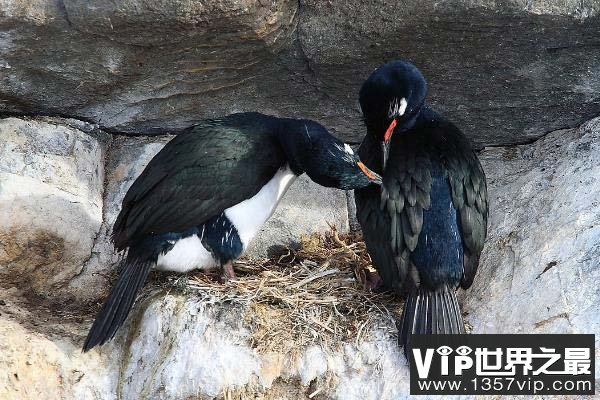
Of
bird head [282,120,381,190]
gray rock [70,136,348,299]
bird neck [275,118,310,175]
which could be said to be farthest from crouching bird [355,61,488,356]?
gray rock [70,136,348,299]

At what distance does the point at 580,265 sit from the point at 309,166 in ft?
3.98

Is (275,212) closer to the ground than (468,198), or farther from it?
farther from it

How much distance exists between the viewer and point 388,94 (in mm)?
4293

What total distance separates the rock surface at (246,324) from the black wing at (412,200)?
0.21 m

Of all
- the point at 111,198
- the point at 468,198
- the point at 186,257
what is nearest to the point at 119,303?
the point at 186,257

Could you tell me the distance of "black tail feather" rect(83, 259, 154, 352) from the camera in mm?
4066

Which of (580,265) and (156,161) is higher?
(156,161)

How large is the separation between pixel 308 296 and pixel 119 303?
32.0 inches

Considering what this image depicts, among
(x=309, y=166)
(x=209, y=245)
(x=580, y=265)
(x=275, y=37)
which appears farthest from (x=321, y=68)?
(x=580, y=265)

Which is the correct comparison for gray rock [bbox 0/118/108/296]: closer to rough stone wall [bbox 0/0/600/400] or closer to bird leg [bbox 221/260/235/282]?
rough stone wall [bbox 0/0/600/400]

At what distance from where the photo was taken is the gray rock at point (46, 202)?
4.57m

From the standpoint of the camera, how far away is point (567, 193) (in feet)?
14.7

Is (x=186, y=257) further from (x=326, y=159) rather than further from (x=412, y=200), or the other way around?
(x=412, y=200)

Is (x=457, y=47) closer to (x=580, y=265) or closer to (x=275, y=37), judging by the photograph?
(x=275, y=37)
